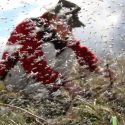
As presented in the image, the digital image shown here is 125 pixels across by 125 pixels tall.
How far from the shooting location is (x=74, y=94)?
3.66 m

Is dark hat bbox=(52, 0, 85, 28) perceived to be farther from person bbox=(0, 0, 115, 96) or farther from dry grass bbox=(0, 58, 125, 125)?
dry grass bbox=(0, 58, 125, 125)

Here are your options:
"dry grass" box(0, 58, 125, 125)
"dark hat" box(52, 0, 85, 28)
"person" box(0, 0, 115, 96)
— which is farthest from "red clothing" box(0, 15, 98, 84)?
"dry grass" box(0, 58, 125, 125)

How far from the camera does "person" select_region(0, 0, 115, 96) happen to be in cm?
393

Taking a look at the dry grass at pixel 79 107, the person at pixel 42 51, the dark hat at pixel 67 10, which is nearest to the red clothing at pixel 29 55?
the person at pixel 42 51

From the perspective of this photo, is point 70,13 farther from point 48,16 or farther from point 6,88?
point 6,88

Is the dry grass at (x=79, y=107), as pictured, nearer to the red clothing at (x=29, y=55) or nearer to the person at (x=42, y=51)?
the person at (x=42, y=51)

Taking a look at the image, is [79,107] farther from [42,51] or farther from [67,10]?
[42,51]

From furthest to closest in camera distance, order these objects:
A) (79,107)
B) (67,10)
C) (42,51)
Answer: (42,51), (67,10), (79,107)

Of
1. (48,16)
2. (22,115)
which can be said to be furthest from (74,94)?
(48,16)

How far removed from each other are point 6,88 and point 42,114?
3.03 feet

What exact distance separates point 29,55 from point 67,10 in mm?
745

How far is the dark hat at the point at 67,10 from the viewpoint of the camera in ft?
12.3

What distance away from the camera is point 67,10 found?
12.7 ft

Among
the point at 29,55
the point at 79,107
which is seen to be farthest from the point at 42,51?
the point at 79,107
